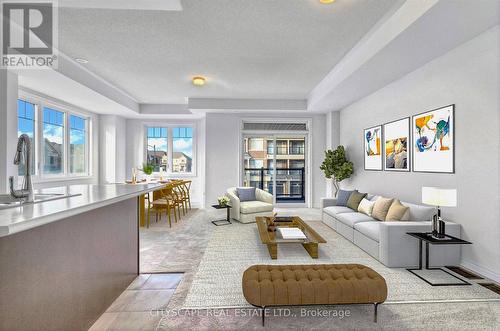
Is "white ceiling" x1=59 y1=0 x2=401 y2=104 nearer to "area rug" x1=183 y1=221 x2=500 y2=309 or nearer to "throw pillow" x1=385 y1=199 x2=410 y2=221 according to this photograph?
"throw pillow" x1=385 y1=199 x2=410 y2=221

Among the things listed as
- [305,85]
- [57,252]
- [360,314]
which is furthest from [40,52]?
[360,314]

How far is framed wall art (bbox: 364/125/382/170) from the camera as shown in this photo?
16.8ft

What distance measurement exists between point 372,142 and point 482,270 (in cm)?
294

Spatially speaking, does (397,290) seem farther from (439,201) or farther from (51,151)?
(51,151)

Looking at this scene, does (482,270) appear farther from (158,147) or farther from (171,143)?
(158,147)

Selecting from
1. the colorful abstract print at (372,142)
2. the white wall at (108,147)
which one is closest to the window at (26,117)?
the white wall at (108,147)

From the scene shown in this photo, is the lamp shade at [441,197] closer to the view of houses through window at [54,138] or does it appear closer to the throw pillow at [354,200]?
the throw pillow at [354,200]

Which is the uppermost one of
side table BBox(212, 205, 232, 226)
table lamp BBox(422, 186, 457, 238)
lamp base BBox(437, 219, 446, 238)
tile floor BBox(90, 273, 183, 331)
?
table lamp BBox(422, 186, 457, 238)

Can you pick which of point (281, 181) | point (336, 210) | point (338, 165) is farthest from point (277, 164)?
point (336, 210)

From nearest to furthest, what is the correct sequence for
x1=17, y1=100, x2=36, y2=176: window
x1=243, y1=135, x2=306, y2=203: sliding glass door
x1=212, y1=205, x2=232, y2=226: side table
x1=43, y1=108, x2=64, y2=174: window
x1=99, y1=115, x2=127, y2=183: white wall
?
x1=17, y1=100, x2=36, y2=176: window < x1=212, y1=205, x2=232, y2=226: side table < x1=43, y1=108, x2=64, y2=174: window < x1=99, y1=115, x2=127, y2=183: white wall < x1=243, y1=135, x2=306, y2=203: sliding glass door

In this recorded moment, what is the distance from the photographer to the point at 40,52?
3684 mm

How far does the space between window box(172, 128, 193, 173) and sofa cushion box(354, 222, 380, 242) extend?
5.66 metres

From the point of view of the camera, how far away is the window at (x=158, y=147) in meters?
8.16

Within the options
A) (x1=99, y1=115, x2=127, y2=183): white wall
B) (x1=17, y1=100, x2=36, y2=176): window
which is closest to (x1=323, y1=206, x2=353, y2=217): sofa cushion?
(x1=17, y1=100, x2=36, y2=176): window
